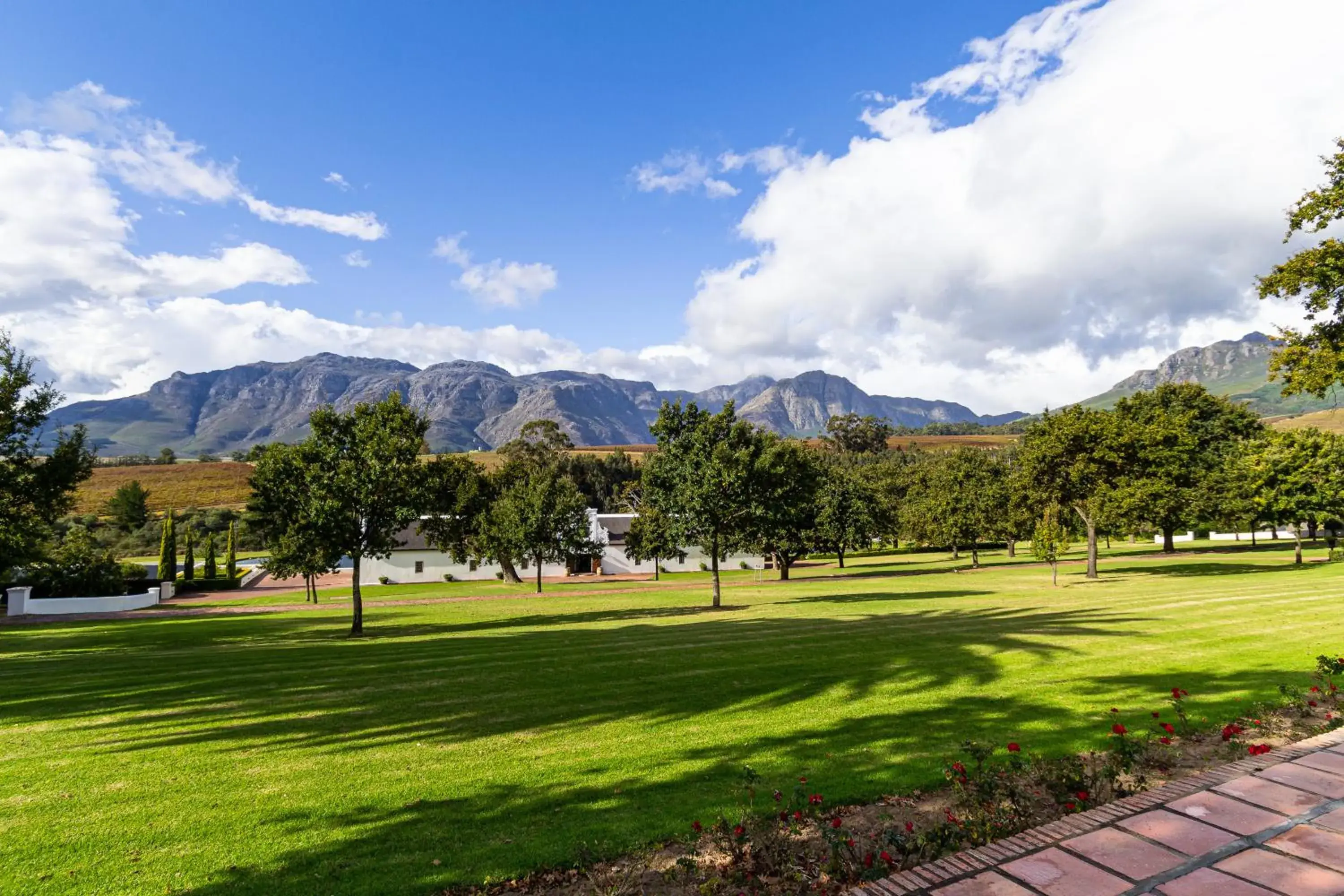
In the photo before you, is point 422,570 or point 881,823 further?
point 422,570

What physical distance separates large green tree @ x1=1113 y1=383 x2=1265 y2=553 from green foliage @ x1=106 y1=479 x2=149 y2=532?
114950mm

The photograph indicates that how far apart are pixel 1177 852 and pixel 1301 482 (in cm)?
5405

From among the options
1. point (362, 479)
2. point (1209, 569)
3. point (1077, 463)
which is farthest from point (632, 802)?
point (1209, 569)

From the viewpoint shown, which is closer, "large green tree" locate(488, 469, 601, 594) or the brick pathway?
the brick pathway

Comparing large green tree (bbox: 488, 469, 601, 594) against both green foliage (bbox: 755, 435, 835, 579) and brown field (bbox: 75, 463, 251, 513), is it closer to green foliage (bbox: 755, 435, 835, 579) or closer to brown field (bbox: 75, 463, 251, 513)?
green foliage (bbox: 755, 435, 835, 579)

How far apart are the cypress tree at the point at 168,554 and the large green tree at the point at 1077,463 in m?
69.6

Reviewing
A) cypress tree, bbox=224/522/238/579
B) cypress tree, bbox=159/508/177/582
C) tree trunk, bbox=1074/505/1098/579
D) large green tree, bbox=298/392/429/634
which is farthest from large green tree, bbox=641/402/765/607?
cypress tree, bbox=224/522/238/579

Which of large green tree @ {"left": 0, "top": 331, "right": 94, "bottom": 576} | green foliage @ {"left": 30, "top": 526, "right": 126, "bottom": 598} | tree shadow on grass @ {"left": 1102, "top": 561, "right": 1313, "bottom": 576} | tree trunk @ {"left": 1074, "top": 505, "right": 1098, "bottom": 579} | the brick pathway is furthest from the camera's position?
green foliage @ {"left": 30, "top": 526, "right": 126, "bottom": 598}

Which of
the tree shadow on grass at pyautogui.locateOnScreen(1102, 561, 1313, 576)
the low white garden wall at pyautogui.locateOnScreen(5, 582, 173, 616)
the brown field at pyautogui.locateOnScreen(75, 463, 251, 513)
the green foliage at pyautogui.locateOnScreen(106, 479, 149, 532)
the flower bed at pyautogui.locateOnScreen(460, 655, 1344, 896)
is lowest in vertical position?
the tree shadow on grass at pyautogui.locateOnScreen(1102, 561, 1313, 576)

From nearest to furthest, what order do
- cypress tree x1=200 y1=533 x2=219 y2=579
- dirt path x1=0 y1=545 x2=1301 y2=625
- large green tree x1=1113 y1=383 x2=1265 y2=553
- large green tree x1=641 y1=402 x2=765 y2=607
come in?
large green tree x1=641 y1=402 x2=765 y2=607 → dirt path x1=0 y1=545 x2=1301 y2=625 → large green tree x1=1113 y1=383 x2=1265 y2=553 → cypress tree x1=200 y1=533 x2=219 y2=579

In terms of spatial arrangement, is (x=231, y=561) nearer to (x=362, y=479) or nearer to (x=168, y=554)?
(x=168, y=554)

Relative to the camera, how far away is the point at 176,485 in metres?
127

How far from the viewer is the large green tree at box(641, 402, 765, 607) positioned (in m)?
30.5

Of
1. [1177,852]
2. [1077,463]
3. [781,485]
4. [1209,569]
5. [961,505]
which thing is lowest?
[1209,569]
